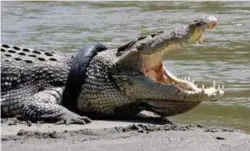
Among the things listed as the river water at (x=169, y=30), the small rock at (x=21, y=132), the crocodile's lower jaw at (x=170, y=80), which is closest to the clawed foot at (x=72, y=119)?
the small rock at (x=21, y=132)

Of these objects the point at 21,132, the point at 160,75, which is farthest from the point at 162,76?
the point at 21,132

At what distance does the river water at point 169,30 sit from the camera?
7.80 m

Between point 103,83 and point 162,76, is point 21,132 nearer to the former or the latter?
point 103,83

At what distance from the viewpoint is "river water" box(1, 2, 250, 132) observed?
7805 mm

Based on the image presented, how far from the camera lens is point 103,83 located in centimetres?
699

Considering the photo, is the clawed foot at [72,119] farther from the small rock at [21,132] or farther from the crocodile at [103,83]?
the small rock at [21,132]

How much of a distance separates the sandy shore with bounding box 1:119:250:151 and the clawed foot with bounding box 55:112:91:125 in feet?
0.27

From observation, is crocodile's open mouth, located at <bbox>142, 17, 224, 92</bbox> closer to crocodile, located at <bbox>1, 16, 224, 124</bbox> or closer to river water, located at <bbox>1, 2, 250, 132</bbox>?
crocodile, located at <bbox>1, 16, 224, 124</bbox>

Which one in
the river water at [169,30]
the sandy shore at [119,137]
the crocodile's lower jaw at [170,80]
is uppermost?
the crocodile's lower jaw at [170,80]

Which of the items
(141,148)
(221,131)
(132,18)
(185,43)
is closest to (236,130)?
(221,131)

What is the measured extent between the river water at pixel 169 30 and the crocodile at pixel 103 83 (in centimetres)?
48

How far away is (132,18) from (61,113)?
9.59 metres

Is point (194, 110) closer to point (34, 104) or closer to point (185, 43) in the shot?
point (185, 43)

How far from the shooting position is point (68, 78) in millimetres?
6980
